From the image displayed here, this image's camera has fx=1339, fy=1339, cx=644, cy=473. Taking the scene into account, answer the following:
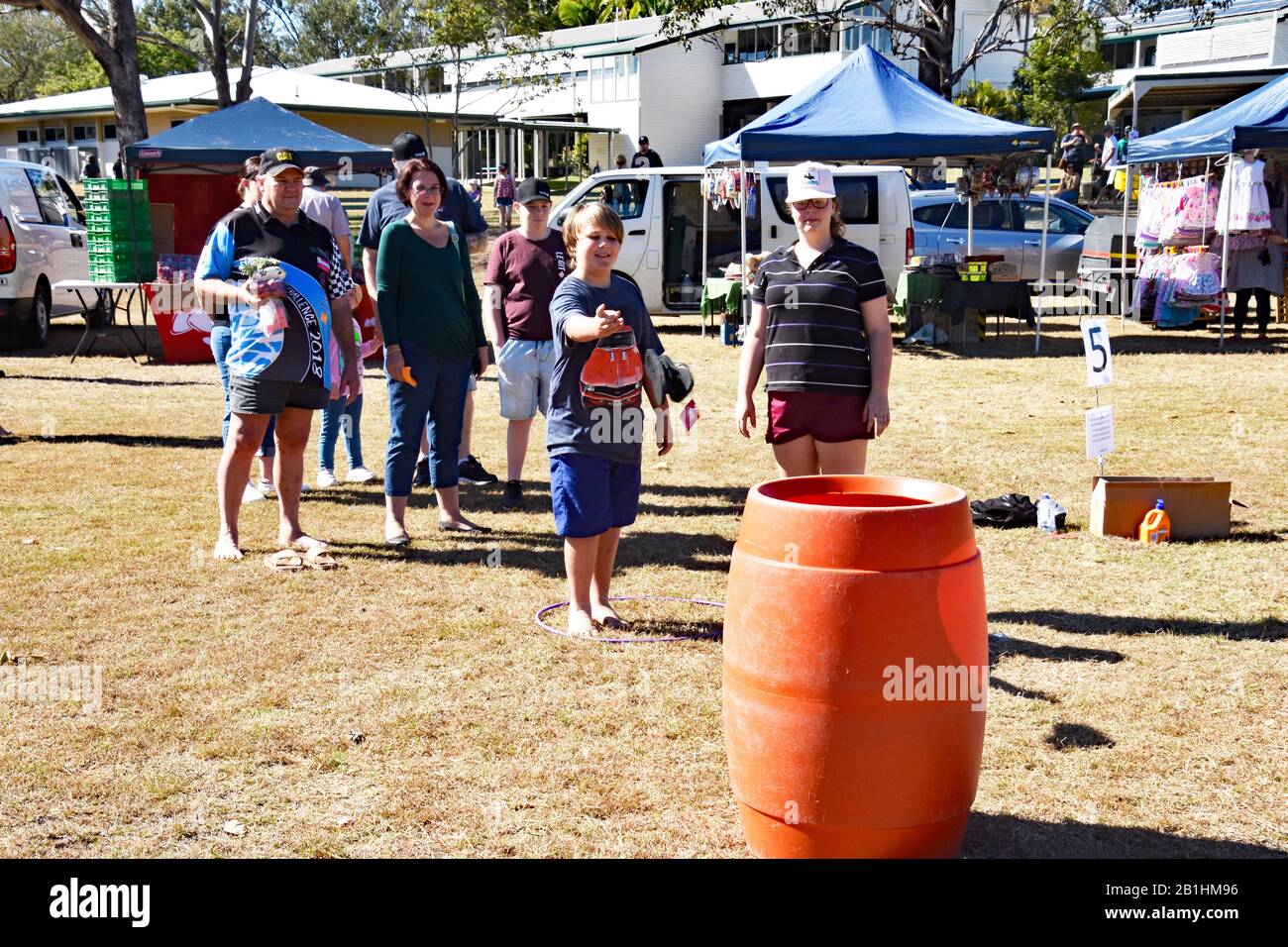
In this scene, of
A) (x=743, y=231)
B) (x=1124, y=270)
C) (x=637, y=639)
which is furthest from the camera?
(x=1124, y=270)

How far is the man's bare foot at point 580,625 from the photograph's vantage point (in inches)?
223

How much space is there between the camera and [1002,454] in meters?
9.79

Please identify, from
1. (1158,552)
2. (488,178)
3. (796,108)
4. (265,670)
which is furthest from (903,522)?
(488,178)

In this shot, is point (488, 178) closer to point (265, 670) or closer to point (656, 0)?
point (656, 0)

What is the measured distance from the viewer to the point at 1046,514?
763cm

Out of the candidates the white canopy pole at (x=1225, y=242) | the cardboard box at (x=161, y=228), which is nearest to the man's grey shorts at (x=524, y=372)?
the white canopy pole at (x=1225, y=242)

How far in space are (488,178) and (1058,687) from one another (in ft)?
177

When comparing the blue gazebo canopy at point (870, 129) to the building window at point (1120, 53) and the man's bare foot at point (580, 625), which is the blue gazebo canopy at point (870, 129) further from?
the building window at point (1120, 53)

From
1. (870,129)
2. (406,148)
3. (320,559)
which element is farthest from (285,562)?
(870,129)

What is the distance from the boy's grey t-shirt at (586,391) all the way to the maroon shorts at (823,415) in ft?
2.06

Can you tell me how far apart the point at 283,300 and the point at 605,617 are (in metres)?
2.23

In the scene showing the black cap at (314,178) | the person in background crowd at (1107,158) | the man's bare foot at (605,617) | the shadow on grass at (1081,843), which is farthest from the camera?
the person in background crowd at (1107,158)

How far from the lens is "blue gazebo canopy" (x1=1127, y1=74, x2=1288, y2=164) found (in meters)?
15.2

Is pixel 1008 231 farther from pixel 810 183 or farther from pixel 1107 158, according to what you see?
pixel 810 183
